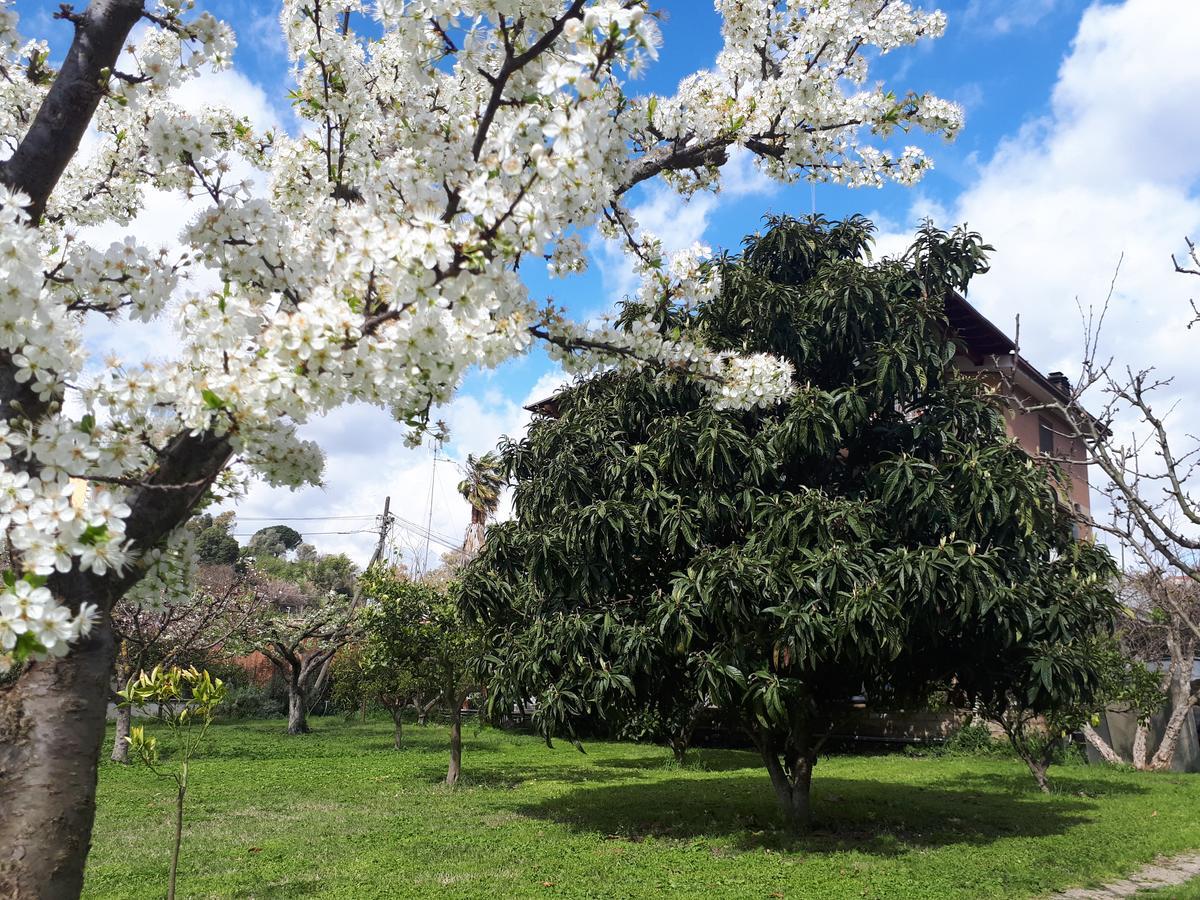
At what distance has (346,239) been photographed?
103 inches

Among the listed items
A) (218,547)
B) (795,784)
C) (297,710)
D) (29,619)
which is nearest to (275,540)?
(218,547)

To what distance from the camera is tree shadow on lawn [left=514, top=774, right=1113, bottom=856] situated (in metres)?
9.01

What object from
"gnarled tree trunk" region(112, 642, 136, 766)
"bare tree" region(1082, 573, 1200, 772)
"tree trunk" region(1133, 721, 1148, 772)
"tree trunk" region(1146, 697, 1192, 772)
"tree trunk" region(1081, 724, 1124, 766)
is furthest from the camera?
"tree trunk" region(1081, 724, 1124, 766)

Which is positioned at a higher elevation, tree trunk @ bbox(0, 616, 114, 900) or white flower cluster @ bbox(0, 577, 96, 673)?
white flower cluster @ bbox(0, 577, 96, 673)

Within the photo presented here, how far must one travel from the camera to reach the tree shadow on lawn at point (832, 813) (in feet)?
29.6

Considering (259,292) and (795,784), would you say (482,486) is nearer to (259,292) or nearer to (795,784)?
(795,784)

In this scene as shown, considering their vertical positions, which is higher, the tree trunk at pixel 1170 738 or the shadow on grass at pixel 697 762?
the tree trunk at pixel 1170 738

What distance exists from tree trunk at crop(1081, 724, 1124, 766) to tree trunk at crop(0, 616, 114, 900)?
1833 cm

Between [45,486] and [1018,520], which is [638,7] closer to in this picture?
[45,486]

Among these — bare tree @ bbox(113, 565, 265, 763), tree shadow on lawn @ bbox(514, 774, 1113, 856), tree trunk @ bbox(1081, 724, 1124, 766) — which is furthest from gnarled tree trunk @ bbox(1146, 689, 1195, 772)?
bare tree @ bbox(113, 565, 265, 763)

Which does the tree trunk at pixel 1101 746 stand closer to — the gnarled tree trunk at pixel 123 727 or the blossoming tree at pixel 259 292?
the blossoming tree at pixel 259 292

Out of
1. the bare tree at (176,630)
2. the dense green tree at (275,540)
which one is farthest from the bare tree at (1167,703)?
the dense green tree at (275,540)

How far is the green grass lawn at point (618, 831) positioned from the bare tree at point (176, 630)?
1635 mm

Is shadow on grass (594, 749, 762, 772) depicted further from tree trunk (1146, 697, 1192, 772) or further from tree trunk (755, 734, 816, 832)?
tree trunk (1146, 697, 1192, 772)
